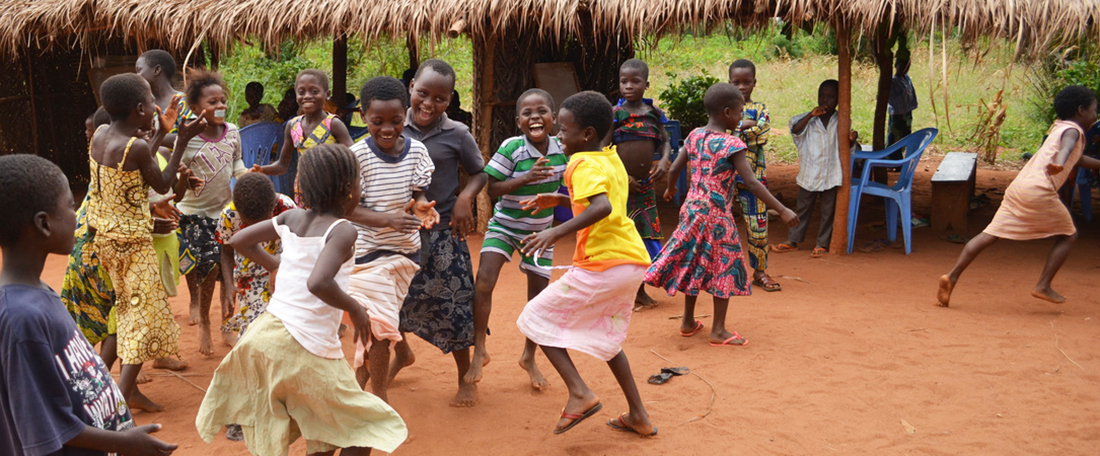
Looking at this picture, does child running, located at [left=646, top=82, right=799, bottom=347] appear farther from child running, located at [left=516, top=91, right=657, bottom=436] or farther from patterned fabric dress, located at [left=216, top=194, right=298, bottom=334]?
patterned fabric dress, located at [left=216, top=194, right=298, bottom=334]

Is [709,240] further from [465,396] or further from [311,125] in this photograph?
[311,125]

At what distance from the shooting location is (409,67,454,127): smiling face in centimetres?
378

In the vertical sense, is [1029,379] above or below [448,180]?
below

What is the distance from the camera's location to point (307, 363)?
8.87 ft

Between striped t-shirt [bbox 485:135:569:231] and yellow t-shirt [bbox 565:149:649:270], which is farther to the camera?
striped t-shirt [bbox 485:135:569:231]

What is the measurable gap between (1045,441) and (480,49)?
5929 millimetres

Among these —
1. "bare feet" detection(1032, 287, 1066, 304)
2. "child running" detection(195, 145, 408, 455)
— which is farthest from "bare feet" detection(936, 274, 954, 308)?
"child running" detection(195, 145, 408, 455)

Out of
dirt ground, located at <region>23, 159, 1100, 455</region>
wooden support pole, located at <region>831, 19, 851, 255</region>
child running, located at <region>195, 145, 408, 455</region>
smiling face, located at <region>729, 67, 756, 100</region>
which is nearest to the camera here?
child running, located at <region>195, 145, 408, 455</region>

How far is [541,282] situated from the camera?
14.0 ft

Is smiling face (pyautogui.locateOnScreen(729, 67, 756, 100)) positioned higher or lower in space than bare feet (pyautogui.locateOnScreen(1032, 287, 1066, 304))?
higher

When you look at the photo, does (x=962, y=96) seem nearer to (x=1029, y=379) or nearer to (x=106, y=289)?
(x=1029, y=379)

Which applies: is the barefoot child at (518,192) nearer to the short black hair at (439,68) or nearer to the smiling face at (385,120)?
the short black hair at (439,68)

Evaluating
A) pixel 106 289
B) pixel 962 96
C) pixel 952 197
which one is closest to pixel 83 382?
pixel 106 289

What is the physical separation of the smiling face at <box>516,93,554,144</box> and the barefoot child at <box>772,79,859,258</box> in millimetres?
4016
